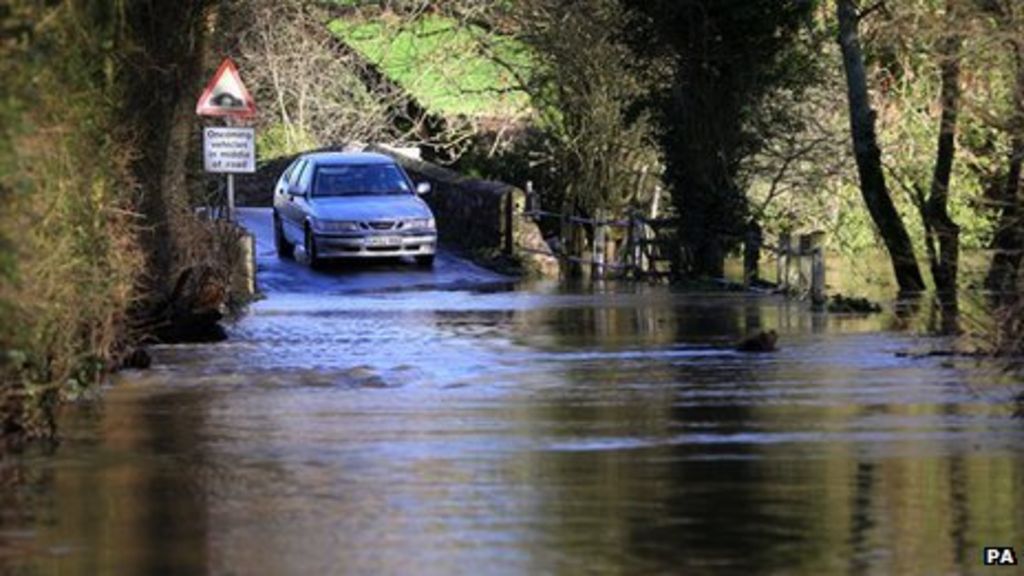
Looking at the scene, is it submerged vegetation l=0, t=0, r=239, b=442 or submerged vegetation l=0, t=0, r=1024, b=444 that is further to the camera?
submerged vegetation l=0, t=0, r=1024, b=444

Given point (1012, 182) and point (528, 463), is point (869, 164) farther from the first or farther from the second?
point (528, 463)

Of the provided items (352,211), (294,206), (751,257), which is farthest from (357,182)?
(751,257)

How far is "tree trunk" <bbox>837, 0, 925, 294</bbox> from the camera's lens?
2772cm

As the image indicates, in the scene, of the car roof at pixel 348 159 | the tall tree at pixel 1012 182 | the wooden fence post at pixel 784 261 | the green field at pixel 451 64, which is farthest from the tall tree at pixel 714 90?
the green field at pixel 451 64

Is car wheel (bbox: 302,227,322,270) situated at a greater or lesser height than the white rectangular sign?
lesser

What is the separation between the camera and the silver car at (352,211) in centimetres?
3400

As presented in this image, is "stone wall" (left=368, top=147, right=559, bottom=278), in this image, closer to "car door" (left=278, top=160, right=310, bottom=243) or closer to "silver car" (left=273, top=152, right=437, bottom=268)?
"silver car" (left=273, top=152, right=437, bottom=268)

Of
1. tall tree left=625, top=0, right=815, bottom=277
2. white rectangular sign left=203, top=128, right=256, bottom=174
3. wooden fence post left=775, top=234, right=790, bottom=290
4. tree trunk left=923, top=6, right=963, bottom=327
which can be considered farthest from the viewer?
tall tree left=625, top=0, right=815, bottom=277

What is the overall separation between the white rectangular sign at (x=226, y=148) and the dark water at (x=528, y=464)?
6.17 meters

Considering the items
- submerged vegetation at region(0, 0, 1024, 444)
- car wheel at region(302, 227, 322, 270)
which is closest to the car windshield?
car wheel at region(302, 227, 322, 270)

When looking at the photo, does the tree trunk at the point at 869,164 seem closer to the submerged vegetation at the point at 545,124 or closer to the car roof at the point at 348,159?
the submerged vegetation at the point at 545,124

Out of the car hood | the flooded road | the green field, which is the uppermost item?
the green field

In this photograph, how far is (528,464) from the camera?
1309 centimetres

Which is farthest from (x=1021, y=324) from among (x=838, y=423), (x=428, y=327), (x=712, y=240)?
(x=712, y=240)
